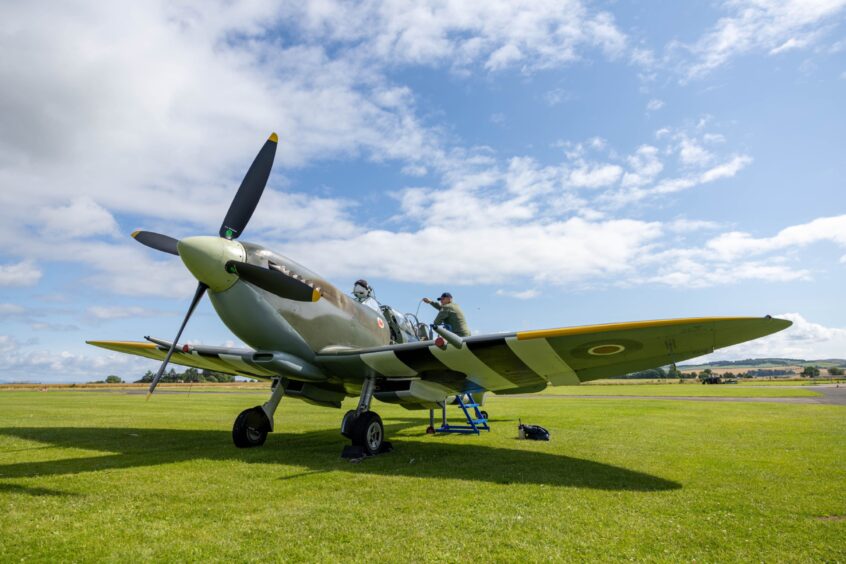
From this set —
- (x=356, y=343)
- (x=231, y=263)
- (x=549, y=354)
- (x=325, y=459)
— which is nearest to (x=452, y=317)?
(x=356, y=343)

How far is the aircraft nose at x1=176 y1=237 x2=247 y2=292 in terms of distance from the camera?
6781mm

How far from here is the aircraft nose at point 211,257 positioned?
6781 millimetres

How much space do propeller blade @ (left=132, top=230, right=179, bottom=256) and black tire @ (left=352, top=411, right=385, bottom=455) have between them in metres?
4.33

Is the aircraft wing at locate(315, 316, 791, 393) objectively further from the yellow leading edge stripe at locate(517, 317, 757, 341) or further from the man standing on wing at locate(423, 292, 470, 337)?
the man standing on wing at locate(423, 292, 470, 337)

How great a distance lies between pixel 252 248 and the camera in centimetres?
733

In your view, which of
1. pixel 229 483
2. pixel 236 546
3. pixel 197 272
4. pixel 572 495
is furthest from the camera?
pixel 197 272

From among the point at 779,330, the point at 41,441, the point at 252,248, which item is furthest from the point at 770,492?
the point at 41,441

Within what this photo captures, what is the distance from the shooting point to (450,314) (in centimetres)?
923

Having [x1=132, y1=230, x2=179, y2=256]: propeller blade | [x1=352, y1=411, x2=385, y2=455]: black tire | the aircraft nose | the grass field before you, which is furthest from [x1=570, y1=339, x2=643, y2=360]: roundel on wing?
[x1=132, y1=230, x2=179, y2=256]: propeller blade

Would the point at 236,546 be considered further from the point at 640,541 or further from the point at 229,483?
the point at 640,541

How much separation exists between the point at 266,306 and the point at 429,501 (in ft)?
13.7

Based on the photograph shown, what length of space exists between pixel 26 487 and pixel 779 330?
8883mm

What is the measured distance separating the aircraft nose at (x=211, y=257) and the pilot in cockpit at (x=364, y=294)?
3.09 m

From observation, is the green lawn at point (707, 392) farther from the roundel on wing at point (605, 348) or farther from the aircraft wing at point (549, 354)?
the roundel on wing at point (605, 348)
